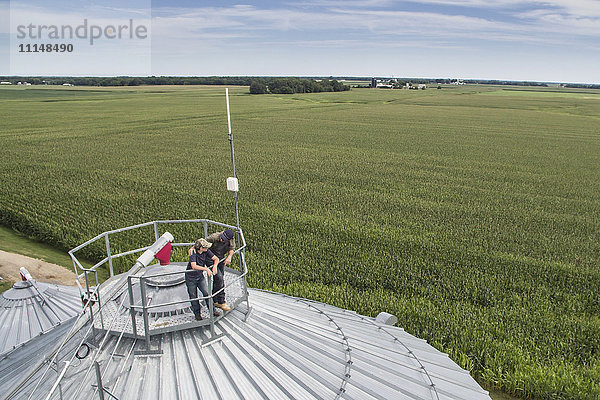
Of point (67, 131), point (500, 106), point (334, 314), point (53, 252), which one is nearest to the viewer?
point (334, 314)

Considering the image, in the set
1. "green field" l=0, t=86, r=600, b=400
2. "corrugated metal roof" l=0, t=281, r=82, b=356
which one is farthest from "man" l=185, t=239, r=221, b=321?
"green field" l=0, t=86, r=600, b=400

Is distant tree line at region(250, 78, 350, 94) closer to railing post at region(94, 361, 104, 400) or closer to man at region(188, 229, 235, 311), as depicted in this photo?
man at region(188, 229, 235, 311)

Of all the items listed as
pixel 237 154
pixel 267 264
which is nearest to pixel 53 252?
pixel 267 264

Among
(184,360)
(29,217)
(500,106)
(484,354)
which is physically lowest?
(484,354)

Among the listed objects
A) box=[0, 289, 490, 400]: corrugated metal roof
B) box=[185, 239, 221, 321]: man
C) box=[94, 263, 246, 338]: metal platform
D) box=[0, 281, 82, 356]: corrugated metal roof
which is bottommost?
box=[0, 281, 82, 356]: corrugated metal roof

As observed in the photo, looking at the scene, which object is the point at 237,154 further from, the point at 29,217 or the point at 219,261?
the point at 219,261

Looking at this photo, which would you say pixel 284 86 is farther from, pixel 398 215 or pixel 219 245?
pixel 219 245
